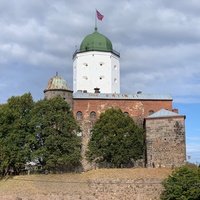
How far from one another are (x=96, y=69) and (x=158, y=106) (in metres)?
11.1

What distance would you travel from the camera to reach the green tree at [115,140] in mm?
50469

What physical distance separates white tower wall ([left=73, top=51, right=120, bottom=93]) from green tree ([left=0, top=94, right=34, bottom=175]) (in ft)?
49.3

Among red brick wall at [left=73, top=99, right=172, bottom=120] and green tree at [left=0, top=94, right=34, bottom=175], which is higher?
red brick wall at [left=73, top=99, right=172, bottom=120]

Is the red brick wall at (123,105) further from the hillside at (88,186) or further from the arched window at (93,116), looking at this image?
the hillside at (88,186)

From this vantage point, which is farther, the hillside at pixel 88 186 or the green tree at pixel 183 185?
the hillside at pixel 88 186

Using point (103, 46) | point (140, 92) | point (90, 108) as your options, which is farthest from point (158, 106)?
point (103, 46)

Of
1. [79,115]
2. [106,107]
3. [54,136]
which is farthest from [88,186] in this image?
[106,107]

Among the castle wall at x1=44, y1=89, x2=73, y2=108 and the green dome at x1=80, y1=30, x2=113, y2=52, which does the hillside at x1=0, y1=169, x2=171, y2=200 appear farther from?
the green dome at x1=80, y1=30, x2=113, y2=52

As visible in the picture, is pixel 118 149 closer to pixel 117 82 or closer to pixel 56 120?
pixel 56 120

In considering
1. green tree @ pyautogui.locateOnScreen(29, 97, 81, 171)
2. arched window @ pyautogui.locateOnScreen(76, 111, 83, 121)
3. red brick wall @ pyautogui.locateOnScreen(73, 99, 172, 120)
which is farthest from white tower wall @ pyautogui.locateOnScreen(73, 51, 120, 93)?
green tree @ pyautogui.locateOnScreen(29, 97, 81, 171)

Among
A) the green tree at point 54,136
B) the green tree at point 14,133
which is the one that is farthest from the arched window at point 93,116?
the green tree at point 14,133

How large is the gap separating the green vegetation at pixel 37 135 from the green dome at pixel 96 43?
53.0 ft

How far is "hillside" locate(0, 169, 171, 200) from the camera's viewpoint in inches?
1644

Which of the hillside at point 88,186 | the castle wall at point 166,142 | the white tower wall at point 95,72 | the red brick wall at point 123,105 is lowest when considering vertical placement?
the hillside at point 88,186
